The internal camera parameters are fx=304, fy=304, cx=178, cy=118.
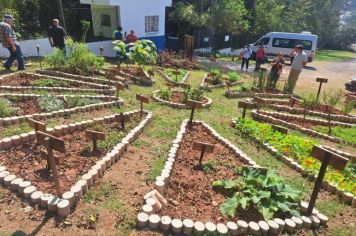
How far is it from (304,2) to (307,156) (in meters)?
35.2

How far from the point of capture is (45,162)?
4812mm

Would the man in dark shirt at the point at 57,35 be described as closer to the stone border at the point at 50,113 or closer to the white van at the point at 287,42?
the stone border at the point at 50,113

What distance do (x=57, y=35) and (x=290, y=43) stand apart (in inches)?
711

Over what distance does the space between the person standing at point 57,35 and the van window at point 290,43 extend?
17471 millimetres

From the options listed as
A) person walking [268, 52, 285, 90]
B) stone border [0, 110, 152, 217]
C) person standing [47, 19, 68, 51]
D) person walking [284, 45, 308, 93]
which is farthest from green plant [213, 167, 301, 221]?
person standing [47, 19, 68, 51]

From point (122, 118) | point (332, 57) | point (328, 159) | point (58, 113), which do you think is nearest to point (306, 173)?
point (328, 159)

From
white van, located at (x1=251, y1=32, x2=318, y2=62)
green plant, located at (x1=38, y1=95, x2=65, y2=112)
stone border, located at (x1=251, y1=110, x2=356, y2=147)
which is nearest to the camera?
green plant, located at (x1=38, y1=95, x2=65, y2=112)

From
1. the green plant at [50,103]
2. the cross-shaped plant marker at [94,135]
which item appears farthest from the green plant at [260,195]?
the green plant at [50,103]

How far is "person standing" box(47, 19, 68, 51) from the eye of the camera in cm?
1082

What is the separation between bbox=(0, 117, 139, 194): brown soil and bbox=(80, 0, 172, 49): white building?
1236 centimetres

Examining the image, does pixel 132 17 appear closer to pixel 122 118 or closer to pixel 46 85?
pixel 46 85

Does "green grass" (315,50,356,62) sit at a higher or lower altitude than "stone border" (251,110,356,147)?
lower

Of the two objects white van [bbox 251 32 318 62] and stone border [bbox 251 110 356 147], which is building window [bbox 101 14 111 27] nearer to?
white van [bbox 251 32 318 62]

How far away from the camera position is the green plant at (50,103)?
6844mm
